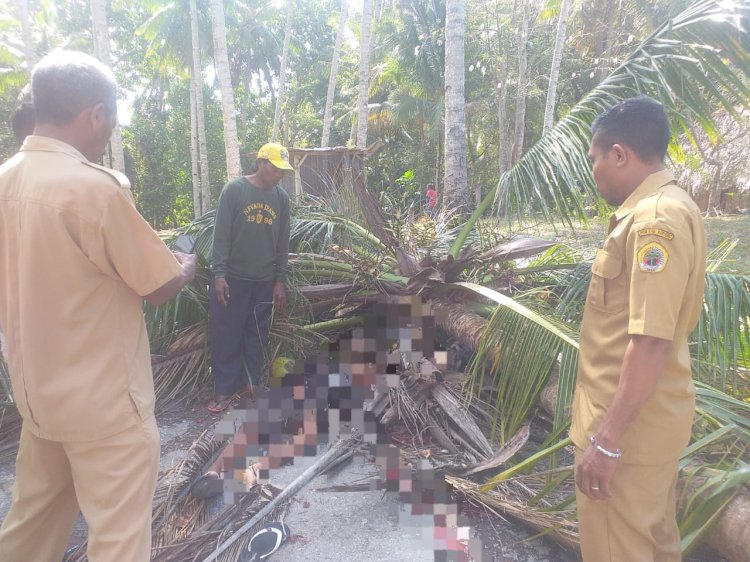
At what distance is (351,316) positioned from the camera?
428 cm

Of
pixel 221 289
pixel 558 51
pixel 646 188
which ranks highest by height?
pixel 558 51

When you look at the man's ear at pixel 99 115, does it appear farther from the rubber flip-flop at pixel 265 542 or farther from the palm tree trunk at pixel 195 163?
the palm tree trunk at pixel 195 163

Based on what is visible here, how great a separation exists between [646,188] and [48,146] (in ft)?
5.93

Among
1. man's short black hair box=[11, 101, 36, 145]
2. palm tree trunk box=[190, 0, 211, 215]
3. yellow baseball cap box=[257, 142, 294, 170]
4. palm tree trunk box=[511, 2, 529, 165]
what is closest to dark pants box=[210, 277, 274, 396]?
yellow baseball cap box=[257, 142, 294, 170]

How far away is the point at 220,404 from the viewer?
3664mm

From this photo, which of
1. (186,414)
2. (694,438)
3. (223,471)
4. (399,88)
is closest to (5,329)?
(223,471)

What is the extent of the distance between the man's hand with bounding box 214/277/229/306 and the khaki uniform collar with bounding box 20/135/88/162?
6.66 feet

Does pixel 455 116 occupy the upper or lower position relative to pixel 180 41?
lower

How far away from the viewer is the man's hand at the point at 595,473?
1.47m

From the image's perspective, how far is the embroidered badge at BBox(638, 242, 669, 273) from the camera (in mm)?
1380

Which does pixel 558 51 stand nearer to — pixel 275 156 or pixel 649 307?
pixel 275 156

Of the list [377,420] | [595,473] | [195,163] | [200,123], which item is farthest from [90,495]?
[195,163]

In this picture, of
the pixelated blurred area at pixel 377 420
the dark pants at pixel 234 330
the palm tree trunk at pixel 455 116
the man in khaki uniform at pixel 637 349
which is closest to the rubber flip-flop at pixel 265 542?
the pixelated blurred area at pixel 377 420

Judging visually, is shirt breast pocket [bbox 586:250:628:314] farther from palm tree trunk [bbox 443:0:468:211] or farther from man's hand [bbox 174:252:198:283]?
palm tree trunk [bbox 443:0:468:211]
